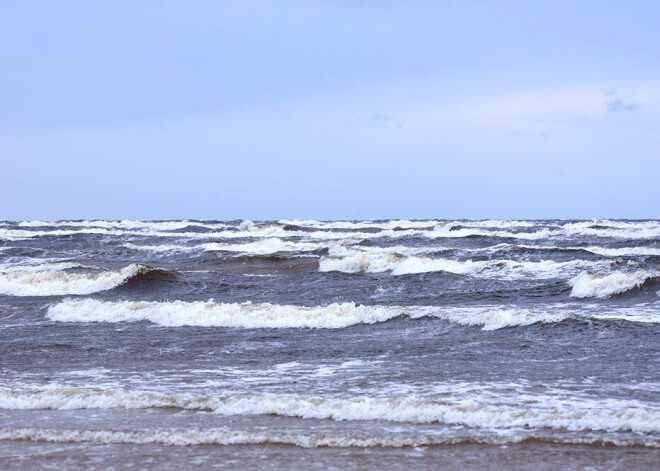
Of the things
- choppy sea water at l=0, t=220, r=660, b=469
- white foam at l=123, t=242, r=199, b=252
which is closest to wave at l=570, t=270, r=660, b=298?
choppy sea water at l=0, t=220, r=660, b=469

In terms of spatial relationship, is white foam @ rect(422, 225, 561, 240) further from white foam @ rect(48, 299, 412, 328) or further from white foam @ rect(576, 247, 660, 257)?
white foam @ rect(48, 299, 412, 328)

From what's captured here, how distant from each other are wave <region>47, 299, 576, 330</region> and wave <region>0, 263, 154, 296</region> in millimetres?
5429

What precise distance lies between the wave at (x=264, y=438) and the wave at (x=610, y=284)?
11369mm

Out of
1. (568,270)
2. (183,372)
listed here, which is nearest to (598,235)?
(568,270)

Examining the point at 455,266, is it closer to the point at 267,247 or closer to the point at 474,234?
the point at 267,247

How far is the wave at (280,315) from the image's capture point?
13.2 metres

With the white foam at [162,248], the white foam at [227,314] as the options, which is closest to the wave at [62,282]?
the white foam at [227,314]

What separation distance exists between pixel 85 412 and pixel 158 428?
1162 millimetres

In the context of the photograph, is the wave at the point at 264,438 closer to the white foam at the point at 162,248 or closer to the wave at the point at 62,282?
the wave at the point at 62,282

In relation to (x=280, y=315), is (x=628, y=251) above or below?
below

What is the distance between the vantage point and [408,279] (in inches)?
842

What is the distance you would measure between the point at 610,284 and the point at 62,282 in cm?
1474

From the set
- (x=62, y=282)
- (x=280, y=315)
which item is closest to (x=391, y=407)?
(x=280, y=315)

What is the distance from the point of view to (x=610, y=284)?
1730cm
